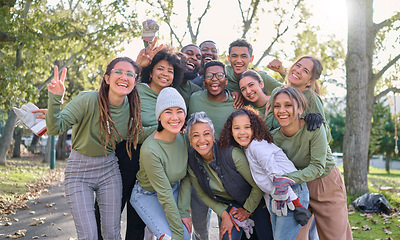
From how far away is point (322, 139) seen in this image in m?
3.73

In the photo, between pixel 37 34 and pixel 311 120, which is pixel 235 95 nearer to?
pixel 311 120

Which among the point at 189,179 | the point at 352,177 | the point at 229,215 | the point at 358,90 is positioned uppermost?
the point at 358,90

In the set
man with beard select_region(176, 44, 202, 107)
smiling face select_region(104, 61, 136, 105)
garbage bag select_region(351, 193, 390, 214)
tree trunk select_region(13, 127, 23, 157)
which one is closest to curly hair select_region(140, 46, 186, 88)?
man with beard select_region(176, 44, 202, 107)

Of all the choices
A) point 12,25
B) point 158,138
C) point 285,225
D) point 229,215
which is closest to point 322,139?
point 285,225

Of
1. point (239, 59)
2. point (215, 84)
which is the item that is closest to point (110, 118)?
point (215, 84)

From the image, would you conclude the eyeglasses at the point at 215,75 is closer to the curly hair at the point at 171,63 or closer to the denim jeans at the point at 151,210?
the curly hair at the point at 171,63

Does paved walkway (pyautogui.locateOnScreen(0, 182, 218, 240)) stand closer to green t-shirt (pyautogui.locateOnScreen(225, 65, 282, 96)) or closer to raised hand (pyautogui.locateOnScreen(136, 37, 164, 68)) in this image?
green t-shirt (pyautogui.locateOnScreen(225, 65, 282, 96))

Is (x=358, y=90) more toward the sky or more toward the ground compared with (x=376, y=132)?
more toward the sky

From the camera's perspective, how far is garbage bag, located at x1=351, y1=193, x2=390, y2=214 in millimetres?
8906

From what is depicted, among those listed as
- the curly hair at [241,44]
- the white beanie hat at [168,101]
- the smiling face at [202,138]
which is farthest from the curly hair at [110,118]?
the curly hair at [241,44]

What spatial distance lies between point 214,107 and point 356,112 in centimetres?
710

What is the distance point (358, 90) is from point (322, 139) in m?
7.46

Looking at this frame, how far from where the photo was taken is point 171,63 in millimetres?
4535

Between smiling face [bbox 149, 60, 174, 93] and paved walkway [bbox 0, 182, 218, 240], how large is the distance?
10.4 ft
